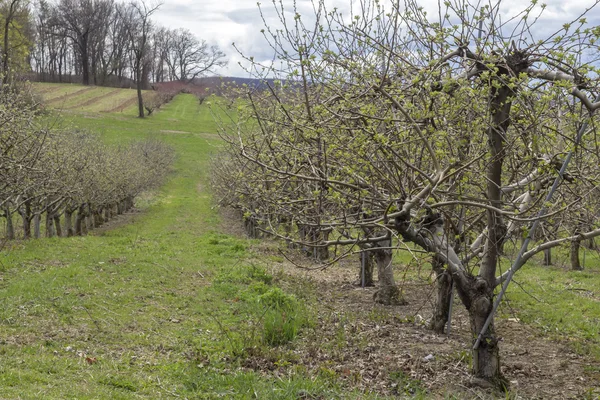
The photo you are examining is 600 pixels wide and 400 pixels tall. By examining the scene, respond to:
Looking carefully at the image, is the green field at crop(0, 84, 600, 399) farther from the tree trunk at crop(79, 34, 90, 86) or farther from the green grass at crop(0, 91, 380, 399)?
the tree trunk at crop(79, 34, 90, 86)

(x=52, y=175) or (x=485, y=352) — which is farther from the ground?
(x=52, y=175)

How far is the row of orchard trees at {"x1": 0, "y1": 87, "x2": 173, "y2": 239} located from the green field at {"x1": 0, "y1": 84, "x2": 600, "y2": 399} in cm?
195

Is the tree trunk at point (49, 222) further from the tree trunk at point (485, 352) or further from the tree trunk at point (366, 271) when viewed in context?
the tree trunk at point (485, 352)

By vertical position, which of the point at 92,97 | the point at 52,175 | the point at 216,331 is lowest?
the point at 216,331

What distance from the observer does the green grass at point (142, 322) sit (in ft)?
21.3

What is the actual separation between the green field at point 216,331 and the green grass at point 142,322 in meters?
0.02

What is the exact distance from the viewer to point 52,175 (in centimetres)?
1662

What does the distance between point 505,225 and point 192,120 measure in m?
65.0

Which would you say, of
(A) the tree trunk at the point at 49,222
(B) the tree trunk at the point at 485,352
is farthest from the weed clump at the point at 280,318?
(A) the tree trunk at the point at 49,222

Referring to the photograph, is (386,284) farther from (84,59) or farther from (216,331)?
(84,59)

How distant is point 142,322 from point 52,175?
28.8 ft

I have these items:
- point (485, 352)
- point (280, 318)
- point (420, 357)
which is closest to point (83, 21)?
point (280, 318)

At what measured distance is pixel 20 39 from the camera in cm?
4244

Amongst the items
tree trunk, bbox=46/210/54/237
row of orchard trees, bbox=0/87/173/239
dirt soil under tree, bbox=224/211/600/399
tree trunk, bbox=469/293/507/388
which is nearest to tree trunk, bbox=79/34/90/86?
row of orchard trees, bbox=0/87/173/239
